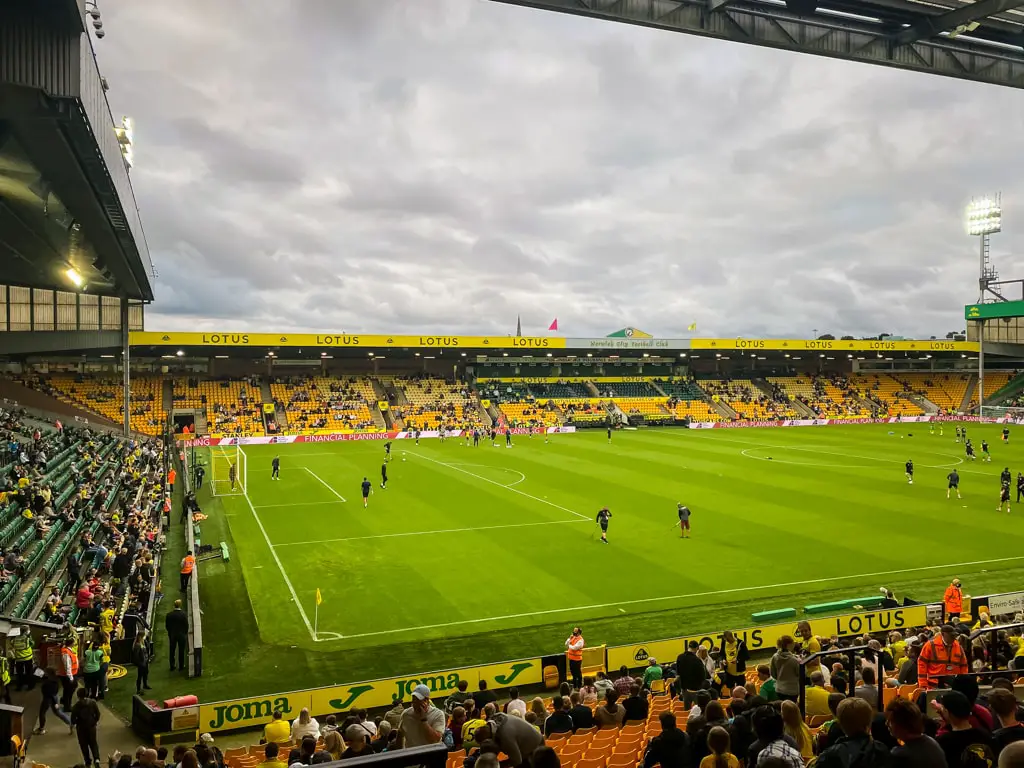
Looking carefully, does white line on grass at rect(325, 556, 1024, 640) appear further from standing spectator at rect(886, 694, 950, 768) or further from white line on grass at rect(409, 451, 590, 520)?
standing spectator at rect(886, 694, 950, 768)

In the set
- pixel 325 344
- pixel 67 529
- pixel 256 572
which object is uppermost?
pixel 325 344

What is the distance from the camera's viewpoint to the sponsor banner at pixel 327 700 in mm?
12305

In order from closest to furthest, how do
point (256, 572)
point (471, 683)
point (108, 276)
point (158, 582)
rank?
point (471, 683) < point (158, 582) < point (256, 572) < point (108, 276)

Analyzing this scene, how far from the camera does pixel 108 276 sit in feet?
93.5

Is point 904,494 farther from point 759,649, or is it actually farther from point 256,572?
point 256,572

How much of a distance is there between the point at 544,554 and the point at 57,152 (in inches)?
666

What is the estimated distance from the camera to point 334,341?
66.4 metres

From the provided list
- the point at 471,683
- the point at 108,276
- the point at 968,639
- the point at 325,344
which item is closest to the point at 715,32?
the point at 968,639

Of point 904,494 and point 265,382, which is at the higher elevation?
point 265,382

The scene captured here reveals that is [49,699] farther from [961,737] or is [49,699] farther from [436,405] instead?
[436,405]

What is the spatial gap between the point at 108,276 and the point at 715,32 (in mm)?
26426

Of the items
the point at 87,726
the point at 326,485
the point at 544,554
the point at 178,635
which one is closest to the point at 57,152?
the point at 87,726

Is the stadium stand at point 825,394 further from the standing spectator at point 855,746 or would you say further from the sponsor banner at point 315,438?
the standing spectator at point 855,746

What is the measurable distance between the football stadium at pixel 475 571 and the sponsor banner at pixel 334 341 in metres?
8.91
